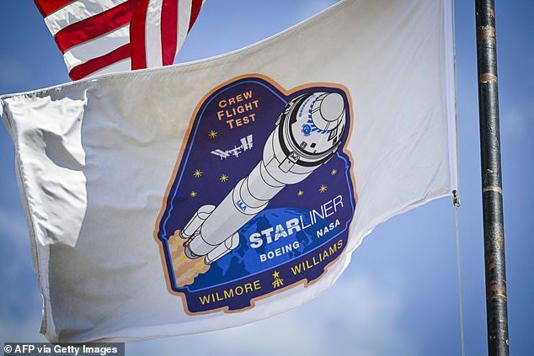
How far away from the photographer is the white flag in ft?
24.2

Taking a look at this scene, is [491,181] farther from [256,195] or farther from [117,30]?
[117,30]

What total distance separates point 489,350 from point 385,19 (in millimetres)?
3708

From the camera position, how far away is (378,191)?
7.28 m

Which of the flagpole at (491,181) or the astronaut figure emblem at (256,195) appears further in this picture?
the astronaut figure emblem at (256,195)

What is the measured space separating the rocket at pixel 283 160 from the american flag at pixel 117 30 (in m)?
3.76

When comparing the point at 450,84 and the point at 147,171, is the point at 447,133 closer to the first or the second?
the point at 450,84

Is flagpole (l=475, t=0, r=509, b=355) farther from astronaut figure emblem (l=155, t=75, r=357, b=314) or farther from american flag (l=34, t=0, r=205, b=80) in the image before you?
american flag (l=34, t=0, r=205, b=80)

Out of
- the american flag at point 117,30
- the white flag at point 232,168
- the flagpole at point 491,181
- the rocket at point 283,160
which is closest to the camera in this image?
the flagpole at point 491,181

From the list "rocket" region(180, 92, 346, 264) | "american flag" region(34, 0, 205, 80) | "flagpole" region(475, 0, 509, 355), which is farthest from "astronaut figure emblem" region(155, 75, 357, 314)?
"american flag" region(34, 0, 205, 80)

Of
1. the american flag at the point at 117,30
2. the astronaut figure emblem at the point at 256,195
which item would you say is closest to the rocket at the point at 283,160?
the astronaut figure emblem at the point at 256,195

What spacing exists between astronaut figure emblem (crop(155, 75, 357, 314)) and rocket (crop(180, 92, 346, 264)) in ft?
0.04

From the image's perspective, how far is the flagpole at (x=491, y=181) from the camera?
5.29 m

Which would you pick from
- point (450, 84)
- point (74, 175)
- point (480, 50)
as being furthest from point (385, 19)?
point (74, 175)

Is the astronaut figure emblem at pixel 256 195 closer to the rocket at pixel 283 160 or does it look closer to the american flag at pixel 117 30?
the rocket at pixel 283 160
